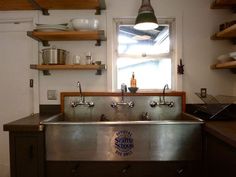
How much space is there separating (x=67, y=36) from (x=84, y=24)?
0.69ft

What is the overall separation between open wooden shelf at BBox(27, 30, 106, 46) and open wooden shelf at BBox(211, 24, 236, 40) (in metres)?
1.12

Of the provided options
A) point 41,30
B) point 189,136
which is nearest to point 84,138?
point 189,136

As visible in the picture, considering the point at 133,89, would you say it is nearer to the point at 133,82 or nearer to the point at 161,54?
the point at 133,82

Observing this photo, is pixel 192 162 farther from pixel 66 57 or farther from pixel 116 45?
pixel 66 57

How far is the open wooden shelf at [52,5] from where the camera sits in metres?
2.15

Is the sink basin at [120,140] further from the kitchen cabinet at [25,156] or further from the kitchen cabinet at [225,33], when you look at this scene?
the kitchen cabinet at [225,33]

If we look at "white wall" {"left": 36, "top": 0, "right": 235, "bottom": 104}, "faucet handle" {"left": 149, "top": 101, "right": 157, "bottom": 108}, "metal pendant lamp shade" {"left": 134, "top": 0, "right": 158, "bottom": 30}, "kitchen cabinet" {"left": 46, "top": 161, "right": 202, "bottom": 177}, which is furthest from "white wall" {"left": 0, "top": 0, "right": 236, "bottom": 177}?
"kitchen cabinet" {"left": 46, "top": 161, "right": 202, "bottom": 177}

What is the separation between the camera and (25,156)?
5.46 feet

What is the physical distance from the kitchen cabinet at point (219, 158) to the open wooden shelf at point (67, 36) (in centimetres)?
133

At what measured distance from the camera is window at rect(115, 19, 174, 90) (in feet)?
7.93

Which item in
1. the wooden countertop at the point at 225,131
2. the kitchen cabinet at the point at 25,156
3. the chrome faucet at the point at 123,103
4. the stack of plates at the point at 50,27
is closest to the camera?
the wooden countertop at the point at 225,131

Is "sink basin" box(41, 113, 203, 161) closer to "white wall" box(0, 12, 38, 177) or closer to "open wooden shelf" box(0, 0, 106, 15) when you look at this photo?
"white wall" box(0, 12, 38, 177)

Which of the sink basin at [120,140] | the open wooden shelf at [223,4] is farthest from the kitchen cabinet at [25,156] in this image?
the open wooden shelf at [223,4]

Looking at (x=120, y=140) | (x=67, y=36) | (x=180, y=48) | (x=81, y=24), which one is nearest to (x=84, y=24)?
(x=81, y=24)
